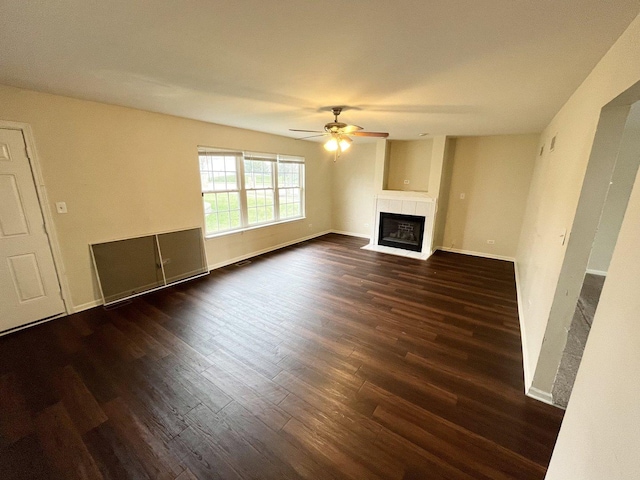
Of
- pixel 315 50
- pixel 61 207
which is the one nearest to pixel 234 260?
pixel 61 207

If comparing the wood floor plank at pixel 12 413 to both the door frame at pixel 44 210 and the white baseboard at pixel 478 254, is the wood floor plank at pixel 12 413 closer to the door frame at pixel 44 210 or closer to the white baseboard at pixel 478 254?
the door frame at pixel 44 210

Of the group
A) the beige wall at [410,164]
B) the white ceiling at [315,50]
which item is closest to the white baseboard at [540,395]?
the white ceiling at [315,50]

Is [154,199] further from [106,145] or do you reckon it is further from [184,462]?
[184,462]

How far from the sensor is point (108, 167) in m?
3.07

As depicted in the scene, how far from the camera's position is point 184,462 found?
1.47 metres

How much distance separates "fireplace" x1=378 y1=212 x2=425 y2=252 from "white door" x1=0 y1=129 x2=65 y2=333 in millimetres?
5384

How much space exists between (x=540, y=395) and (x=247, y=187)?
4.70m

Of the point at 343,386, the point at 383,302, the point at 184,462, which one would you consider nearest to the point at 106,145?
the point at 184,462

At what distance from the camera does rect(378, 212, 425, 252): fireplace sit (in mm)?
5367

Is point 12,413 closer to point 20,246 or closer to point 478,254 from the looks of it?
point 20,246

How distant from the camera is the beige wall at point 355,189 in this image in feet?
20.7

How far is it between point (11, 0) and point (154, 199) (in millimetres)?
2615

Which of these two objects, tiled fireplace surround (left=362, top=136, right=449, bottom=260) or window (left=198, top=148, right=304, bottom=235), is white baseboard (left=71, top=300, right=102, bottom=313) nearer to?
window (left=198, top=148, right=304, bottom=235)

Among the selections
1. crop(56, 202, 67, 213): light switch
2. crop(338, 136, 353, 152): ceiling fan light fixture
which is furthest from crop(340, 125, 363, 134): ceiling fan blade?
crop(56, 202, 67, 213): light switch
